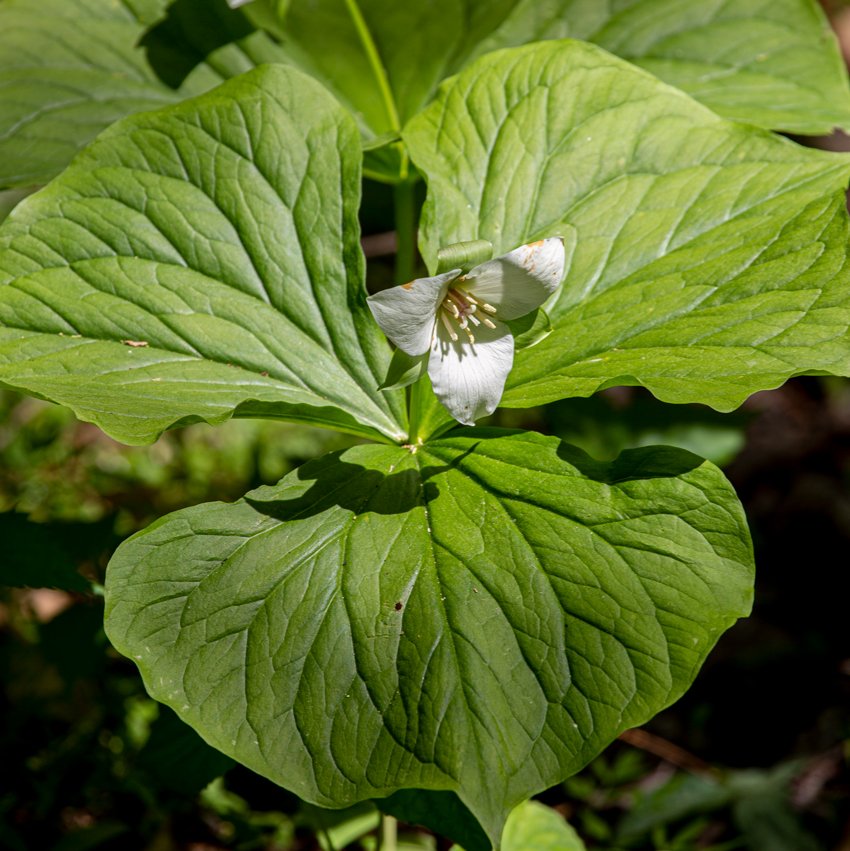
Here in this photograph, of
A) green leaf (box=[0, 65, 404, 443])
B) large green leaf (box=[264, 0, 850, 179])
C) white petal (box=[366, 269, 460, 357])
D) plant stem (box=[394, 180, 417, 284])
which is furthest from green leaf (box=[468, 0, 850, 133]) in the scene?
white petal (box=[366, 269, 460, 357])

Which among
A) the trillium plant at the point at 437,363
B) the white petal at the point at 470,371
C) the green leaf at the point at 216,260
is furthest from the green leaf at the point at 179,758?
the white petal at the point at 470,371

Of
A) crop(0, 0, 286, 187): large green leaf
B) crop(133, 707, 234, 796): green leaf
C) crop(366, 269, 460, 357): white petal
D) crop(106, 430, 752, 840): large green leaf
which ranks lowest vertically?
crop(133, 707, 234, 796): green leaf

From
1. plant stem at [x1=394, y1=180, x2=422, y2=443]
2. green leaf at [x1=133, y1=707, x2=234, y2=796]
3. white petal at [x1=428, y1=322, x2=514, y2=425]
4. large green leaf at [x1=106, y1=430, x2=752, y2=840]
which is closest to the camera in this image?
large green leaf at [x1=106, y1=430, x2=752, y2=840]

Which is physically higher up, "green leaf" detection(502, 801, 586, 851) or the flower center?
the flower center

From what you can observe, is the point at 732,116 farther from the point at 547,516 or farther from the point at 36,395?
the point at 36,395

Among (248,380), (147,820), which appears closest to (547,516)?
(248,380)

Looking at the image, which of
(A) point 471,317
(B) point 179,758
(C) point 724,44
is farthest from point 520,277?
(C) point 724,44

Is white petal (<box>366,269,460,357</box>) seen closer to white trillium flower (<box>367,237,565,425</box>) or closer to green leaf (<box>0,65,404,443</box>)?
white trillium flower (<box>367,237,565,425</box>)
